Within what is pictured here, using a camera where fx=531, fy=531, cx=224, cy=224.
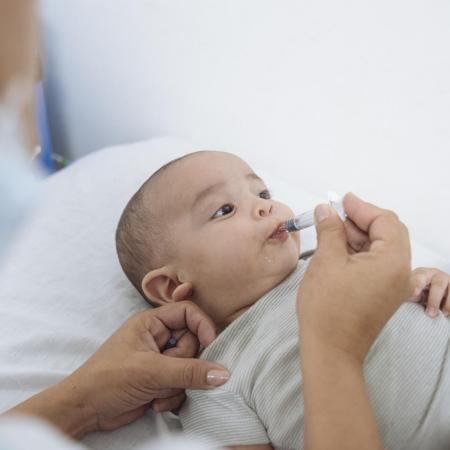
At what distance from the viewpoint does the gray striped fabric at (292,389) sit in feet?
2.81

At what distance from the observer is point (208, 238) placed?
102cm

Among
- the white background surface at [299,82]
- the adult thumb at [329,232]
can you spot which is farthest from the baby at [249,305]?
the white background surface at [299,82]

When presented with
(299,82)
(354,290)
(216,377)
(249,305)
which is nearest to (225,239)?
(249,305)

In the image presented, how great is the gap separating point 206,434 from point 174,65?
1208 millimetres

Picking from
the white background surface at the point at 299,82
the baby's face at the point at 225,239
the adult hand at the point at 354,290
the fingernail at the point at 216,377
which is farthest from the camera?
the white background surface at the point at 299,82

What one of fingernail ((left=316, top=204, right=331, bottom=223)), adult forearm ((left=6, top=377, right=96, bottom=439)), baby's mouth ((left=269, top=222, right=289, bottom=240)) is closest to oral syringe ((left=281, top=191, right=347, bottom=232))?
baby's mouth ((left=269, top=222, right=289, bottom=240))

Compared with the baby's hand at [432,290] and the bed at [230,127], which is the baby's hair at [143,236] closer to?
the bed at [230,127]

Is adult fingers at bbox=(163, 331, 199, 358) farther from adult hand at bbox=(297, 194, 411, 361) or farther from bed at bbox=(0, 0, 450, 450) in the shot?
adult hand at bbox=(297, 194, 411, 361)

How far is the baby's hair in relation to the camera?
106 cm

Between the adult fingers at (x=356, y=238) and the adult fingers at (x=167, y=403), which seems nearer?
the adult fingers at (x=356, y=238)

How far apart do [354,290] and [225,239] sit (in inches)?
15.3

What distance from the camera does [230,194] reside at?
1060 mm

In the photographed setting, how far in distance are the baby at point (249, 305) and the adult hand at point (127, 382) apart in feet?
0.16

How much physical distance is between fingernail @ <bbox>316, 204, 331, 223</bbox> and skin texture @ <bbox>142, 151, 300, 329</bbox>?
9.8 inches
